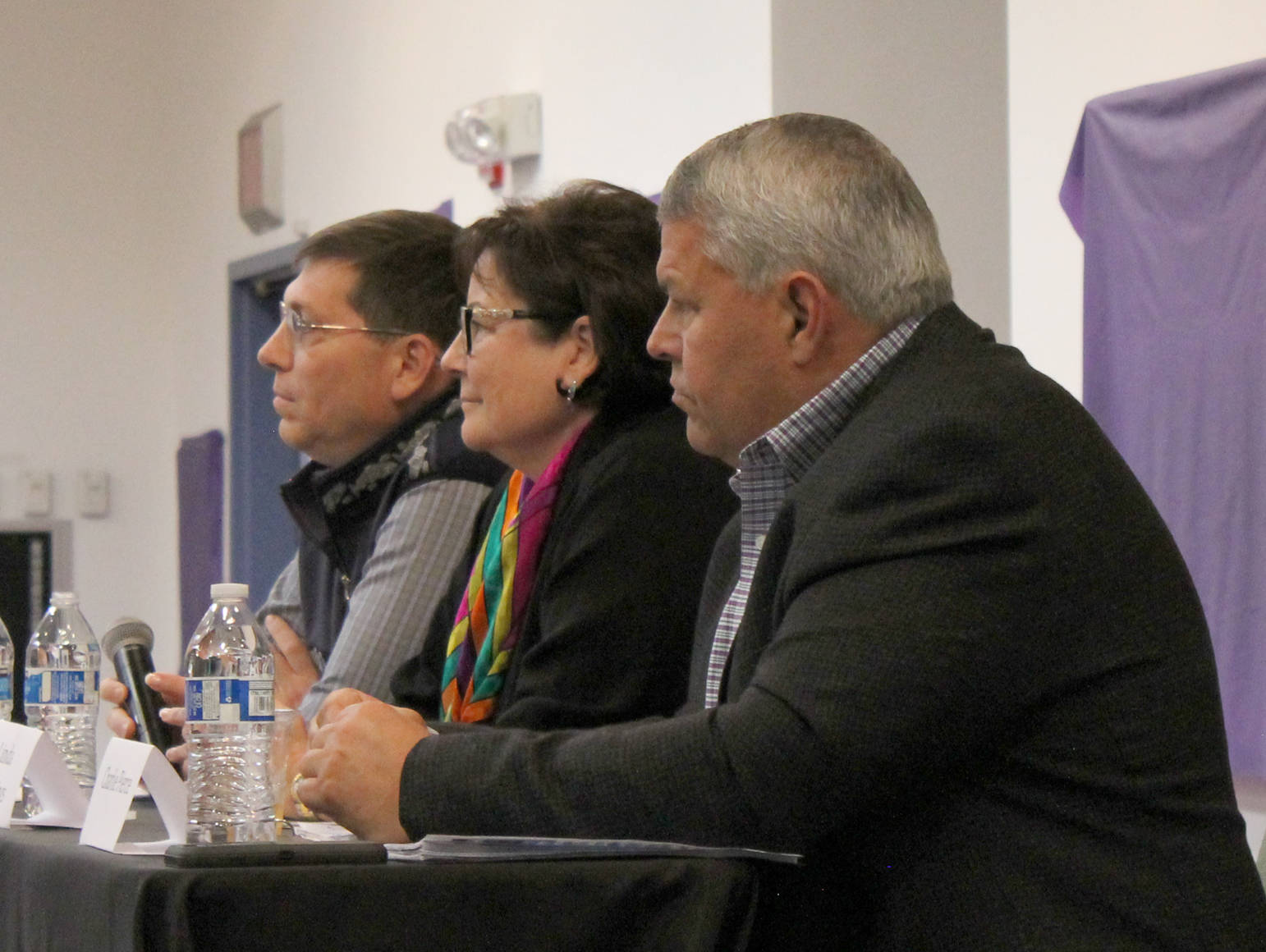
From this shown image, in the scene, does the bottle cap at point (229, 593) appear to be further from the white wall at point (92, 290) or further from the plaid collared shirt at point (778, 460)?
the white wall at point (92, 290)

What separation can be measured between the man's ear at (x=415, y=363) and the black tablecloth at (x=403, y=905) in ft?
4.41

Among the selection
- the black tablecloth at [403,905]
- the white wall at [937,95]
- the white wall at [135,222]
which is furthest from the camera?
the white wall at [135,222]

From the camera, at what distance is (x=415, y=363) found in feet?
8.76

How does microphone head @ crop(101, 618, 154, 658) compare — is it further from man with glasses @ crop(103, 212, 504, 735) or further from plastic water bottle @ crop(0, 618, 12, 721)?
man with glasses @ crop(103, 212, 504, 735)

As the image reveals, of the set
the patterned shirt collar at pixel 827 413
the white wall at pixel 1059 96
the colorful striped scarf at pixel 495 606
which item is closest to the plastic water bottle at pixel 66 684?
the colorful striped scarf at pixel 495 606

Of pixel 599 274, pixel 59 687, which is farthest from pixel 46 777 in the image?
pixel 599 274

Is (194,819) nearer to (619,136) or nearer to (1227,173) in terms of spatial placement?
(1227,173)

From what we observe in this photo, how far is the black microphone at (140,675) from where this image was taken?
1937 mm

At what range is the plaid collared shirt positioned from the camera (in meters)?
1.55

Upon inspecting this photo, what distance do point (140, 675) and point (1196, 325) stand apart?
1699 mm

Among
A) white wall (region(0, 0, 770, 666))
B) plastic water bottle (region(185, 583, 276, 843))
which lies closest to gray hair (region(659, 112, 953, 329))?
plastic water bottle (region(185, 583, 276, 843))

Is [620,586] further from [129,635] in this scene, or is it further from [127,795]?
[127,795]

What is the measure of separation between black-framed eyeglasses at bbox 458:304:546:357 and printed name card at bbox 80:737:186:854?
0.91 m

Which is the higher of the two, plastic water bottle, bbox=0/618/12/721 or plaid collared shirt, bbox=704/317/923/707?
plaid collared shirt, bbox=704/317/923/707
